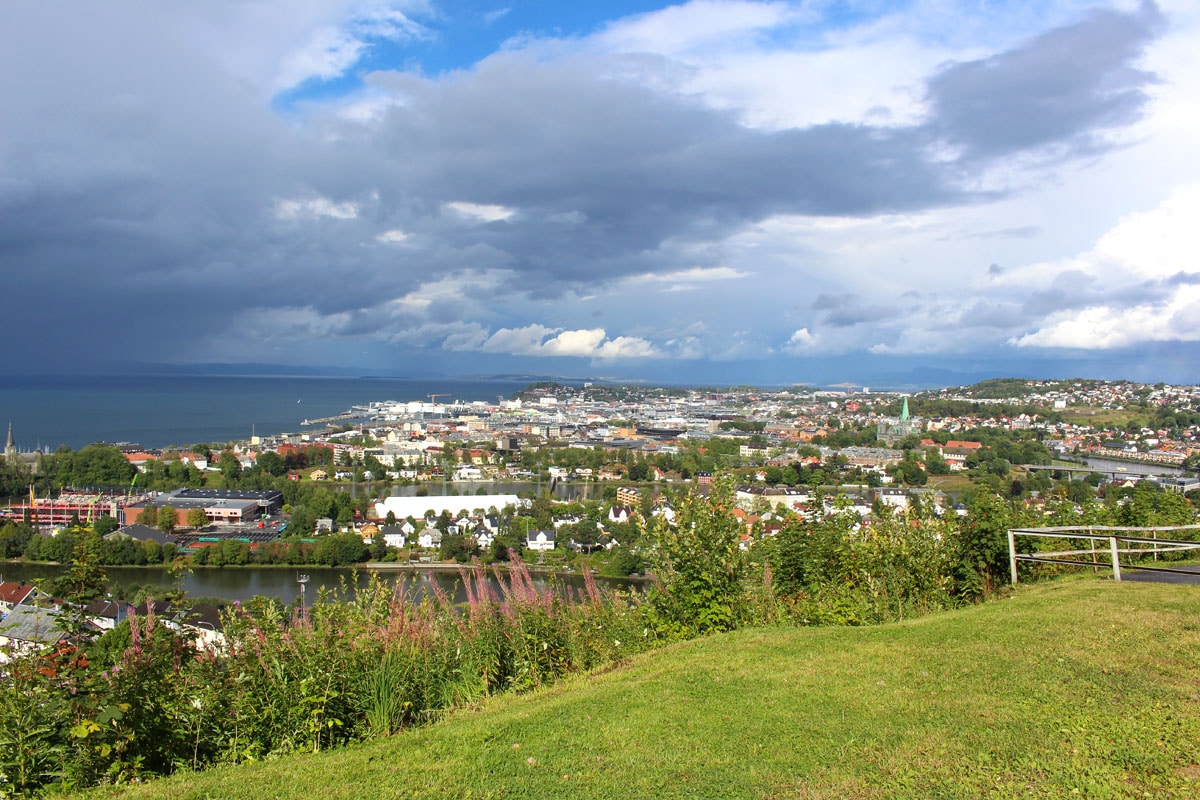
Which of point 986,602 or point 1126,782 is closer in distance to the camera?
point 1126,782

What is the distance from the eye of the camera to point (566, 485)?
46.2 m

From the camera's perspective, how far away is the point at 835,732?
2.99 meters

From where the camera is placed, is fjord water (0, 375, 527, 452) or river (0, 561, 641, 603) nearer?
river (0, 561, 641, 603)

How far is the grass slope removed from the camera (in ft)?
8.34

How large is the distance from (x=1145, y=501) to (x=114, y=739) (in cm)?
1014

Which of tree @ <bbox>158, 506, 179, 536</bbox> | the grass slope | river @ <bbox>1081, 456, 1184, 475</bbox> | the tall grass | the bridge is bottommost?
river @ <bbox>1081, 456, 1184, 475</bbox>

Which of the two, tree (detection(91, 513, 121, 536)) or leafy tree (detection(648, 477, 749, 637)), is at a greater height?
leafy tree (detection(648, 477, 749, 637))

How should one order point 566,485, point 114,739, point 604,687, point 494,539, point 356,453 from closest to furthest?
point 114,739
point 604,687
point 494,539
point 566,485
point 356,453

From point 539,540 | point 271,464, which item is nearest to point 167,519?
point 539,540

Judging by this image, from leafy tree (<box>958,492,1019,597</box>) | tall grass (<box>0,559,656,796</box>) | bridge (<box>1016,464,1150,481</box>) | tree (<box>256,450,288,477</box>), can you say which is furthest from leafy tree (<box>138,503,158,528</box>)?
bridge (<box>1016,464,1150,481</box>)

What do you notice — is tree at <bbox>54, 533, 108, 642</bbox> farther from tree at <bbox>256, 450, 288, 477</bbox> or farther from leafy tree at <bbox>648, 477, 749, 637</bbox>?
tree at <bbox>256, 450, 288, 477</bbox>

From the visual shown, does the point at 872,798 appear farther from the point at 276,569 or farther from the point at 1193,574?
the point at 276,569

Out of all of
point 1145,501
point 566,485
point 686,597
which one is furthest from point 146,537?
point 1145,501

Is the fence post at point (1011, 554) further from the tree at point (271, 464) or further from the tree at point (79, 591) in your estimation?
the tree at point (271, 464)
